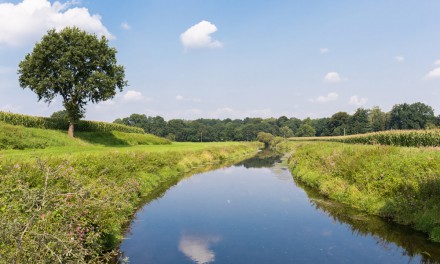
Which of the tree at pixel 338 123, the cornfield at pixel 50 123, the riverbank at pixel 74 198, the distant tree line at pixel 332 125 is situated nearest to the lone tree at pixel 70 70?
the cornfield at pixel 50 123

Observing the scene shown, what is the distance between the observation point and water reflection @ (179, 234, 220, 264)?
439 inches

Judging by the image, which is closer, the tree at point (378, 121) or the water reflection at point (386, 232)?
the water reflection at point (386, 232)

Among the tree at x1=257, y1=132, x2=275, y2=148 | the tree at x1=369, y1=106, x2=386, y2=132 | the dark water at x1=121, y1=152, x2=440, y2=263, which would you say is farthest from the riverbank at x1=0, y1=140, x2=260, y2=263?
the tree at x1=369, y1=106, x2=386, y2=132

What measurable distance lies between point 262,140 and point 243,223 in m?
136

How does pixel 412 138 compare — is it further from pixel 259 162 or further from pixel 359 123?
pixel 359 123

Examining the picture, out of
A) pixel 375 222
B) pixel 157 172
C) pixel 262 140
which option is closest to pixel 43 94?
pixel 157 172

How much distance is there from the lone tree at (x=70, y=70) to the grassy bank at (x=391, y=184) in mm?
35823

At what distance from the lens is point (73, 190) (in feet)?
25.0

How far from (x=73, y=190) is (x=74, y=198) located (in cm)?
205

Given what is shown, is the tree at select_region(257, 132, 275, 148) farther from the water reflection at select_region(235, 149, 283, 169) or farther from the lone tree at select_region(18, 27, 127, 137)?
the lone tree at select_region(18, 27, 127, 137)

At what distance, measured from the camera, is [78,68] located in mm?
46031

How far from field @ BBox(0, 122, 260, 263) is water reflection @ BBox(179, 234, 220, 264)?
2.54 metres

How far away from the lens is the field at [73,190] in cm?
596

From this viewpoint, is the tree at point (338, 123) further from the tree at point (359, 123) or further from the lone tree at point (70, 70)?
the lone tree at point (70, 70)
